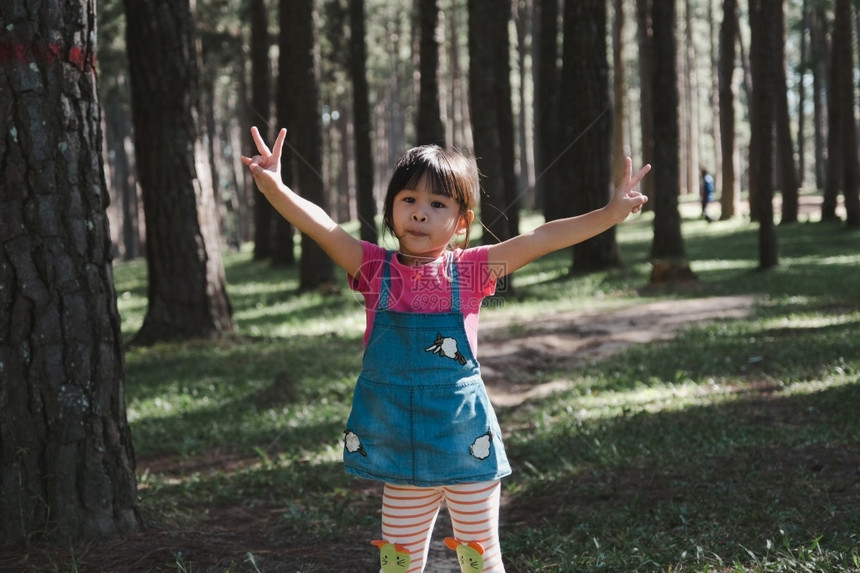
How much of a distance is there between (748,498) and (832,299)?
343 inches

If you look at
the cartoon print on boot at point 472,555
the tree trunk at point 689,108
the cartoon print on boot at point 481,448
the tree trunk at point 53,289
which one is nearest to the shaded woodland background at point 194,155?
the tree trunk at point 53,289

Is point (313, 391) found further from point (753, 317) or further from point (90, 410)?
point (753, 317)

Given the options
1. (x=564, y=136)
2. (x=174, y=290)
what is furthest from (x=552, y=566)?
(x=564, y=136)

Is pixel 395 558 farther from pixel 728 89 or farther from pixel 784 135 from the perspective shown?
pixel 728 89

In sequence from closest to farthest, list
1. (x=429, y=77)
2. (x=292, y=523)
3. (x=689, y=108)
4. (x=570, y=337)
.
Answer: (x=292, y=523) < (x=570, y=337) < (x=429, y=77) < (x=689, y=108)

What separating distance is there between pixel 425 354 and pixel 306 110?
13.6 meters

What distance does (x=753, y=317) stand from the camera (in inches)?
441

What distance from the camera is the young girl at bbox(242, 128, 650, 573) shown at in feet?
10.0

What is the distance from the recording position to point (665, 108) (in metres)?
17.5

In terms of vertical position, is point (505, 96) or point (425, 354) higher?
point (505, 96)

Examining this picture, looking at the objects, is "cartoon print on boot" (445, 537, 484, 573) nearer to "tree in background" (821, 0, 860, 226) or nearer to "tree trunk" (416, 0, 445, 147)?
"tree trunk" (416, 0, 445, 147)

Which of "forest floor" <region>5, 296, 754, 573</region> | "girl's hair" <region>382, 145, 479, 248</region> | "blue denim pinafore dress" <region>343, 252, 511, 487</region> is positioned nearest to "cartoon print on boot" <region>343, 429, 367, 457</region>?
"blue denim pinafore dress" <region>343, 252, 511, 487</region>

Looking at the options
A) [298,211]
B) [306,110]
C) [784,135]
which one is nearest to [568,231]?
[298,211]

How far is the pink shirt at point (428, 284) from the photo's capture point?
10.3ft
